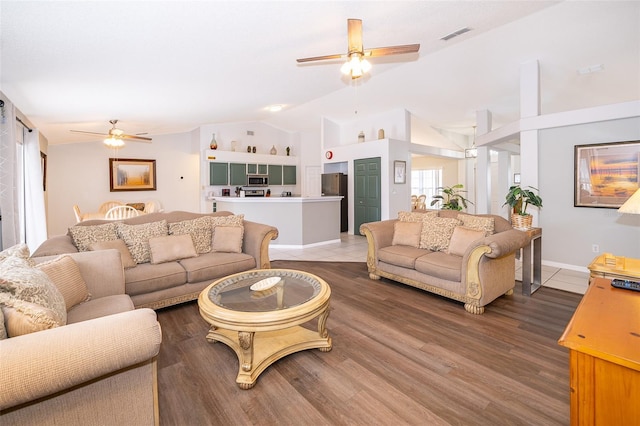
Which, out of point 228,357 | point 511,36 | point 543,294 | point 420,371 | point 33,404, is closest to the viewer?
point 33,404

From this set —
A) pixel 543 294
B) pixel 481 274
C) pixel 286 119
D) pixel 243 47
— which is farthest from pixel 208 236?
pixel 286 119

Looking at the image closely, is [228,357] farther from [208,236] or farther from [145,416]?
[208,236]

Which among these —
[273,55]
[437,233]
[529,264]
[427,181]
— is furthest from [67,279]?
[427,181]

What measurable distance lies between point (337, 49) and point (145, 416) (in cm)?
381

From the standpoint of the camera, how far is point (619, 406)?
1.02m

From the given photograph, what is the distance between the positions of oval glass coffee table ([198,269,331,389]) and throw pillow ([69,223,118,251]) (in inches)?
57.5

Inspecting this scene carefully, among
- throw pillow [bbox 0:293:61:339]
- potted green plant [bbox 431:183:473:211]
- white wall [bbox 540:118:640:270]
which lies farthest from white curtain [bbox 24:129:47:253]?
white wall [bbox 540:118:640:270]

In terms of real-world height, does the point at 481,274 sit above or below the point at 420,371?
above

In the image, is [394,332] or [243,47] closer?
[394,332]

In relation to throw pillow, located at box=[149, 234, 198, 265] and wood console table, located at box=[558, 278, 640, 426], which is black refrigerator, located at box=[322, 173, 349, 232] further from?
wood console table, located at box=[558, 278, 640, 426]

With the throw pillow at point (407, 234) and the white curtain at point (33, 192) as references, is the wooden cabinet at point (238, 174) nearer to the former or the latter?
the white curtain at point (33, 192)

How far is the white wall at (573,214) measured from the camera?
3822mm

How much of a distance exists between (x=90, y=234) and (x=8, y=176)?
1221mm

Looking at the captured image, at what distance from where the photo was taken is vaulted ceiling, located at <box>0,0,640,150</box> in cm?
232
